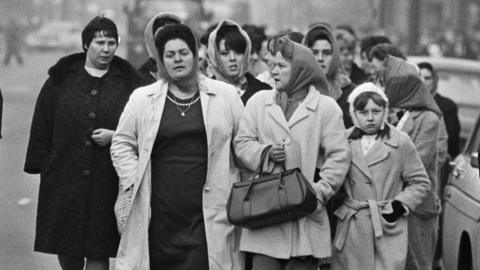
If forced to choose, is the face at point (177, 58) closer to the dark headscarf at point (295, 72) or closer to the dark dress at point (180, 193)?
the dark dress at point (180, 193)

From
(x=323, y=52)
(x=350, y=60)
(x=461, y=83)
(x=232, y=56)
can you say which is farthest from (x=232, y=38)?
(x=461, y=83)

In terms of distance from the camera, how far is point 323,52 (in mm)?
10289

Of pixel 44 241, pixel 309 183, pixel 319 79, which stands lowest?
pixel 44 241

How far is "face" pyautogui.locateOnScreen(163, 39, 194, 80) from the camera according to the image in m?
7.96

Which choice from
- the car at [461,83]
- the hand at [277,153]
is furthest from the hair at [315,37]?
the car at [461,83]

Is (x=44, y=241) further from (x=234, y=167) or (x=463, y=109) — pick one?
(x=463, y=109)

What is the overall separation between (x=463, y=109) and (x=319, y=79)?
28.2 feet

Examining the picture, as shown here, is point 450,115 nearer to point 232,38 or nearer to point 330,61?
point 330,61

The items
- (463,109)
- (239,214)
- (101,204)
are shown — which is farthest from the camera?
(463,109)

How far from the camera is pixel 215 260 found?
7.83 metres

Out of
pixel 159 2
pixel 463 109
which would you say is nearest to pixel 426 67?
pixel 463 109

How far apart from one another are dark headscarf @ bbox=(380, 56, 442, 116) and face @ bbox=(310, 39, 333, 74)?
679 millimetres

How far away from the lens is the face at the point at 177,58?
7957 millimetres

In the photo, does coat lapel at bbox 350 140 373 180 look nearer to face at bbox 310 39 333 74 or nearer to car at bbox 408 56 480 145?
face at bbox 310 39 333 74
